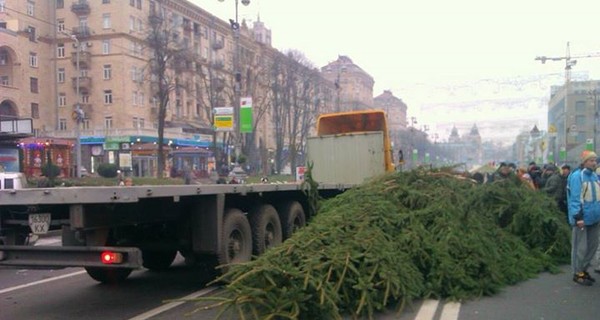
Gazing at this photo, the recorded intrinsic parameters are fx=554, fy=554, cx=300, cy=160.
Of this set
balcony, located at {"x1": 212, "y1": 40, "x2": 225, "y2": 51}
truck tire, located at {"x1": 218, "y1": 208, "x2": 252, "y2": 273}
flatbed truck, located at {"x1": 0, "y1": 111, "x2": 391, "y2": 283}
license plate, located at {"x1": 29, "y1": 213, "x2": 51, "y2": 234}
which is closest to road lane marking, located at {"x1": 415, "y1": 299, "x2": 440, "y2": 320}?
flatbed truck, located at {"x1": 0, "y1": 111, "x2": 391, "y2": 283}

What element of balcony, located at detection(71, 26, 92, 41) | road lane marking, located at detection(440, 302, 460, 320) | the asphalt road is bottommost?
the asphalt road

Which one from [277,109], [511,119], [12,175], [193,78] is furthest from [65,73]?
[511,119]

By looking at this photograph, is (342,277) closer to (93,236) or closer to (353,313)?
(353,313)

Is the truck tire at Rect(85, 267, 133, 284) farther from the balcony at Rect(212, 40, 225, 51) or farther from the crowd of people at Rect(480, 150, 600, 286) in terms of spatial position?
the balcony at Rect(212, 40, 225, 51)

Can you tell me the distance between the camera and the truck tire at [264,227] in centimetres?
838

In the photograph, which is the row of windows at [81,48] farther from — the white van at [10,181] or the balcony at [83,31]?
the white van at [10,181]

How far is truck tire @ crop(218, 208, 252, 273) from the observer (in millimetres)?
7223

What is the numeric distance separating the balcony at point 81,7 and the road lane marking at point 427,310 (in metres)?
55.9

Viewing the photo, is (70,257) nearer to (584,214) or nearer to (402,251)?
(402,251)

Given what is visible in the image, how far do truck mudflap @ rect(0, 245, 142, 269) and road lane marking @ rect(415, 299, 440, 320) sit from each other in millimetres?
3070

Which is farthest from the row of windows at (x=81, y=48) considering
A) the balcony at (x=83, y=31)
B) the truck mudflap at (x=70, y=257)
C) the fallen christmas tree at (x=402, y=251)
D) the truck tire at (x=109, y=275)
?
the truck mudflap at (x=70, y=257)

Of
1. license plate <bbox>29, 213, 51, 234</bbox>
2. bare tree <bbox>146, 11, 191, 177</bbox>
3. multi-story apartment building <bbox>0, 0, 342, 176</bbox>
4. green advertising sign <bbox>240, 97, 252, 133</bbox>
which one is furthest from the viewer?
multi-story apartment building <bbox>0, 0, 342, 176</bbox>

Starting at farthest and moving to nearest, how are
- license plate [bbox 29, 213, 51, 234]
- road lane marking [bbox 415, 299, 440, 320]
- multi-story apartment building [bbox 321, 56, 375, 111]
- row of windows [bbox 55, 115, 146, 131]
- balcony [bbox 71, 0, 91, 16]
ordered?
multi-story apartment building [bbox 321, 56, 375, 111] < row of windows [bbox 55, 115, 146, 131] < balcony [bbox 71, 0, 91, 16] < road lane marking [bbox 415, 299, 440, 320] < license plate [bbox 29, 213, 51, 234]

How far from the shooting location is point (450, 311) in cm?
622
